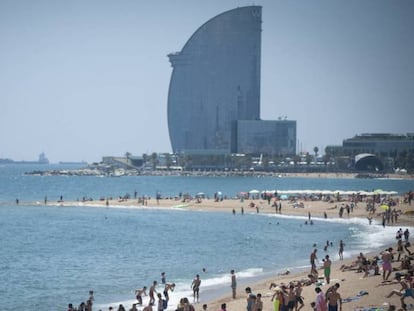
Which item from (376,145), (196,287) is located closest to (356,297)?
(196,287)

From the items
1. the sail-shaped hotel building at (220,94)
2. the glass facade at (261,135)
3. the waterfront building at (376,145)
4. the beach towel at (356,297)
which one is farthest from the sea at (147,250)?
the sail-shaped hotel building at (220,94)

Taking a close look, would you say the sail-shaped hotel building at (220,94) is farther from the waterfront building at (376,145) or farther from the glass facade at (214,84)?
the waterfront building at (376,145)

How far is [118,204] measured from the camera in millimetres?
75688

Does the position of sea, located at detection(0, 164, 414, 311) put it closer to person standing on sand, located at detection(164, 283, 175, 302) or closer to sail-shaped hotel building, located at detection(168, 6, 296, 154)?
person standing on sand, located at detection(164, 283, 175, 302)

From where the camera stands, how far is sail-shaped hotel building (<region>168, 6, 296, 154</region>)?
18625cm

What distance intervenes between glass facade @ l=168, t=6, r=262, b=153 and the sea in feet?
397

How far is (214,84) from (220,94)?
2.83 meters

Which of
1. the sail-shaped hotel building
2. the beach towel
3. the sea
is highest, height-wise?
the sail-shaped hotel building

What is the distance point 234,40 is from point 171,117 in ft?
81.1

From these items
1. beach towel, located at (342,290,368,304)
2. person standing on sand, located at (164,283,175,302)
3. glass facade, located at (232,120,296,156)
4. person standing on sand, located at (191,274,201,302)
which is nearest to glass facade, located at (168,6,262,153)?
glass facade, located at (232,120,296,156)

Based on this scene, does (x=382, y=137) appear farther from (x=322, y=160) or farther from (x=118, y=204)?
(x=118, y=204)

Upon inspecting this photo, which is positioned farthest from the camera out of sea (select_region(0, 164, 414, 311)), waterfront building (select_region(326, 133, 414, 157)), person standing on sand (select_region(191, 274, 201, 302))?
waterfront building (select_region(326, 133, 414, 157))

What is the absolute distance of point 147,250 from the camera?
40938mm

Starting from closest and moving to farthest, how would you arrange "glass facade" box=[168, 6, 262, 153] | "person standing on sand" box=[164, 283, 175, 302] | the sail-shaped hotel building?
1. "person standing on sand" box=[164, 283, 175, 302]
2. the sail-shaped hotel building
3. "glass facade" box=[168, 6, 262, 153]
